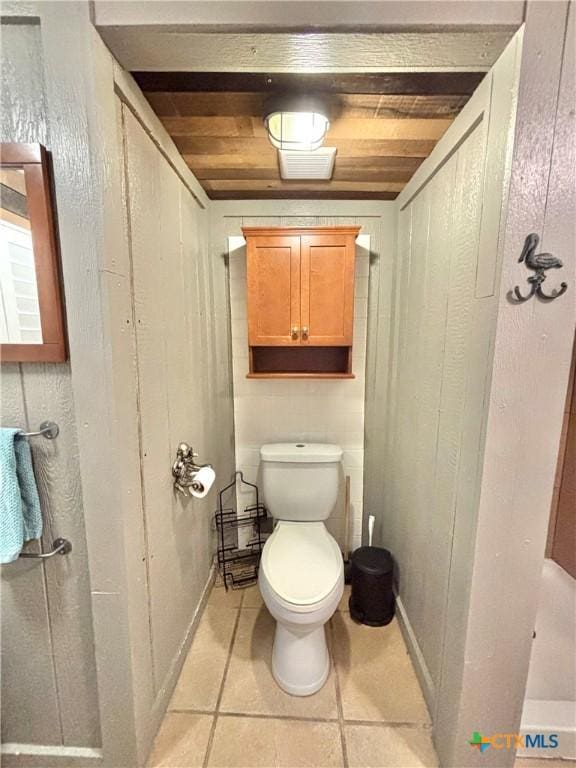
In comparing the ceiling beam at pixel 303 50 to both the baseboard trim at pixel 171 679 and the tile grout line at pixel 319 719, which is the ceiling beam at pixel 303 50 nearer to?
the baseboard trim at pixel 171 679

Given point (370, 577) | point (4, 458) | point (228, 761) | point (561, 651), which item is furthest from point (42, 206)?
point (561, 651)

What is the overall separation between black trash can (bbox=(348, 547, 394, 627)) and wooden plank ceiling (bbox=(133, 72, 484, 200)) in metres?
1.87

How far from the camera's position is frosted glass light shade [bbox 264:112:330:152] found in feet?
3.51

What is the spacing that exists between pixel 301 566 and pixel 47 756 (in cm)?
100

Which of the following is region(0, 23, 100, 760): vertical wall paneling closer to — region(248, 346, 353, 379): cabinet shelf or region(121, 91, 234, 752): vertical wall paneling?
region(121, 91, 234, 752): vertical wall paneling

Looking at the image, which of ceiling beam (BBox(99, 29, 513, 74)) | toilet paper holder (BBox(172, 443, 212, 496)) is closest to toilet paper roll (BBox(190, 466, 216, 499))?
toilet paper holder (BBox(172, 443, 212, 496))

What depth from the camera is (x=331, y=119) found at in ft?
3.67

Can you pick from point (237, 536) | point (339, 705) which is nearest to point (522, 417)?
point (339, 705)

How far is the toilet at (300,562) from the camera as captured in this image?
4.03 feet

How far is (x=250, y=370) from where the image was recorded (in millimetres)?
1737

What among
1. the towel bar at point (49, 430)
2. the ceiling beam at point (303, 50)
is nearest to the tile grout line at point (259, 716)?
the towel bar at point (49, 430)

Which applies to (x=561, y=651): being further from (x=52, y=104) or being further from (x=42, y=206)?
(x=52, y=104)

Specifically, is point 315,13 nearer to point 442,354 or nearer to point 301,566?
point 442,354

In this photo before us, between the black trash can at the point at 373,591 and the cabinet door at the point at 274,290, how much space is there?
1180mm
